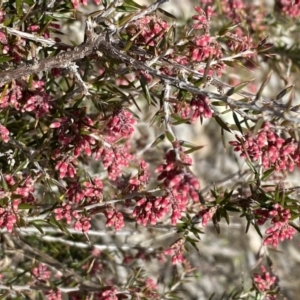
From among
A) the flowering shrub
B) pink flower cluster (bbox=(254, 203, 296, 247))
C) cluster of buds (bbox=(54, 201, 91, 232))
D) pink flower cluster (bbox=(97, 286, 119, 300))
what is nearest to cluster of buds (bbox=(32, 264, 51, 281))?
the flowering shrub

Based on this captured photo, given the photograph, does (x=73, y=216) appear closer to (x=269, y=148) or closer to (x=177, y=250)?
(x=177, y=250)

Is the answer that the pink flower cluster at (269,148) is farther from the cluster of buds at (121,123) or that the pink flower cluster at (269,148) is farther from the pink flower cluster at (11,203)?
the pink flower cluster at (11,203)

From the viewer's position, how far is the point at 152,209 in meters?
1.55

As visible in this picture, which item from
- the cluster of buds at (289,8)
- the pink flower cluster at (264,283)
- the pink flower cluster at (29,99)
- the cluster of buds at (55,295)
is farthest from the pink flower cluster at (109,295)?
the cluster of buds at (289,8)

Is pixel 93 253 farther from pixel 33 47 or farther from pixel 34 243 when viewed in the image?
pixel 33 47

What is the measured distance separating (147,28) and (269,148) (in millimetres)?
589

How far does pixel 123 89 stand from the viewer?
213cm

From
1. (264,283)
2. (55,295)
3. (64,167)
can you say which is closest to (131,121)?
(64,167)

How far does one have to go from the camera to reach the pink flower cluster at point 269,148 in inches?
55.4

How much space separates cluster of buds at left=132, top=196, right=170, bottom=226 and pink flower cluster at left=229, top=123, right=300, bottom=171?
0.28 meters

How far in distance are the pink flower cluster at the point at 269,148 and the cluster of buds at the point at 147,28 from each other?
0.47 metres

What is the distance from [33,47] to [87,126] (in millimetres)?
309

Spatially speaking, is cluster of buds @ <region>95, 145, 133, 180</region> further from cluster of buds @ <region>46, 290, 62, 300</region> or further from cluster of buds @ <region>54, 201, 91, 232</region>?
cluster of buds @ <region>46, 290, 62, 300</region>

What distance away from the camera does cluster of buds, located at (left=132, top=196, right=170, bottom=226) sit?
1.45 m
